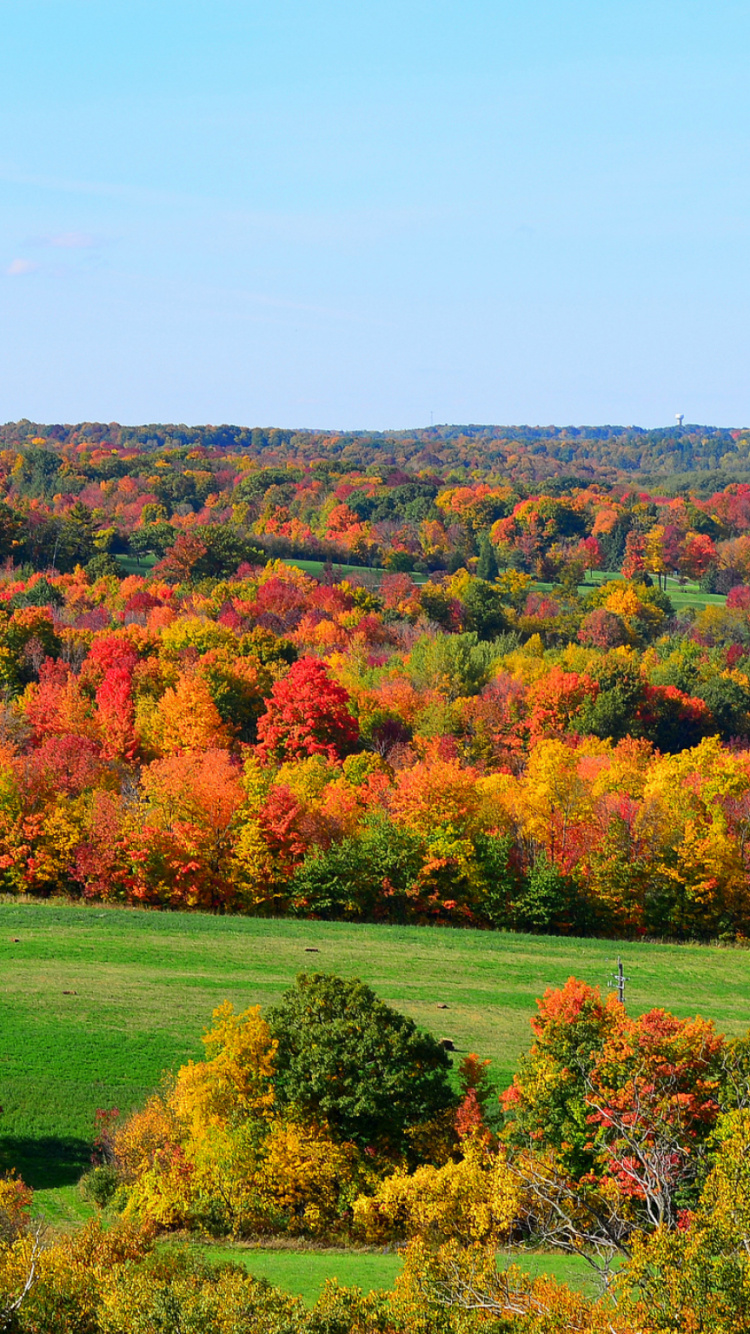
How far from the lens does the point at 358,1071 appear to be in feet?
103

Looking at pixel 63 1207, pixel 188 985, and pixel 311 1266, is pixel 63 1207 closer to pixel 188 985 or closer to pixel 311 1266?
pixel 311 1266

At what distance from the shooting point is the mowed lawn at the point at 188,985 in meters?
37.1

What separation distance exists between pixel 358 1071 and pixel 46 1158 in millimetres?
8778

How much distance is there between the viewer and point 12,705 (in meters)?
78.7

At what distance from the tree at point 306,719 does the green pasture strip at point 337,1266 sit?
47.7 metres

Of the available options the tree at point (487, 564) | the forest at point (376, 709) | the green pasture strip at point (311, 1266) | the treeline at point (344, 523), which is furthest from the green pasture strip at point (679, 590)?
the green pasture strip at point (311, 1266)

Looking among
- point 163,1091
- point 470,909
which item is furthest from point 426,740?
point 163,1091

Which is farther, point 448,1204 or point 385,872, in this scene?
point 385,872

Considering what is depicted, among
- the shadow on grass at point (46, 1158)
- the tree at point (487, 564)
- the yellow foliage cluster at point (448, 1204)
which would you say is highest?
the tree at point (487, 564)

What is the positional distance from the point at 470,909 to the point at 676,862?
958 cm

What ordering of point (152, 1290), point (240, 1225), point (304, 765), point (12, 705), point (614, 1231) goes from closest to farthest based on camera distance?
1. point (152, 1290)
2. point (614, 1231)
3. point (240, 1225)
4. point (304, 765)
5. point (12, 705)

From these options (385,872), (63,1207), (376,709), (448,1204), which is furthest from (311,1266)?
(376,709)

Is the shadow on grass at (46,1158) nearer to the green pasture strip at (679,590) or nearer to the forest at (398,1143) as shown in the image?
the forest at (398,1143)

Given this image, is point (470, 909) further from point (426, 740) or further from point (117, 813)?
point (426, 740)
